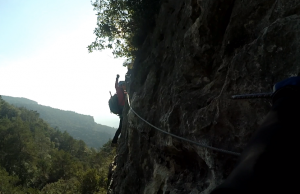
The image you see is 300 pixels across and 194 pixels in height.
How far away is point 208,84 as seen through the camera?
4.48 m

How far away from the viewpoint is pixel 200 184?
3840 millimetres

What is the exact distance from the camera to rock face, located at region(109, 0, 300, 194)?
304 centimetres

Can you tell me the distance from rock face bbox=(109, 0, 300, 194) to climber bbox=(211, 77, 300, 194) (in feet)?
4.45

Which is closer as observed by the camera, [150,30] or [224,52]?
[224,52]

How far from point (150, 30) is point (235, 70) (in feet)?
24.8

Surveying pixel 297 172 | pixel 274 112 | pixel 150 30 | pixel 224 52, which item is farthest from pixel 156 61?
pixel 297 172

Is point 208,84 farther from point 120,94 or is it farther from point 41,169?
point 41,169

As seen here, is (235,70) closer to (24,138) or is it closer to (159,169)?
(159,169)

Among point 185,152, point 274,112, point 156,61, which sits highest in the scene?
point 156,61

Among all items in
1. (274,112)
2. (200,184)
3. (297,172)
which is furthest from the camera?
(200,184)

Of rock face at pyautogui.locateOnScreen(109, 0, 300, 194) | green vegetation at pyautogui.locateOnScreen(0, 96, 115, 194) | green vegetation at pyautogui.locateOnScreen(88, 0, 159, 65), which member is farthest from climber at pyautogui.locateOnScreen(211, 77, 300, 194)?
green vegetation at pyautogui.locateOnScreen(0, 96, 115, 194)

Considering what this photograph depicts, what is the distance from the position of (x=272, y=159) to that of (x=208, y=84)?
3218mm

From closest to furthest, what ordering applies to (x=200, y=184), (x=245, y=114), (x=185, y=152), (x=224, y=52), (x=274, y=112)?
(x=274, y=112) → (x=245, y=114) → (x=200, y=184) → (x=224, y=52) → (x=185, y=152)

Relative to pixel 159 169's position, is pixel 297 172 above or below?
above
